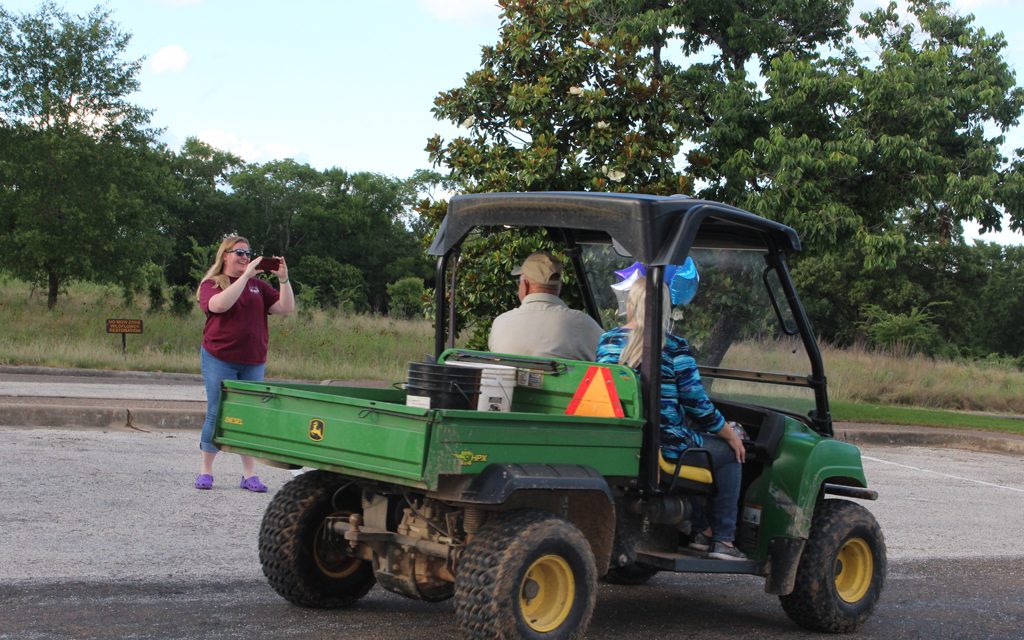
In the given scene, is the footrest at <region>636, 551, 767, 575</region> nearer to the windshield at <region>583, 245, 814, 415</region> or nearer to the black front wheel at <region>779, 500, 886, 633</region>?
the black front wheel at <region>779, 500, 886, 633</region>

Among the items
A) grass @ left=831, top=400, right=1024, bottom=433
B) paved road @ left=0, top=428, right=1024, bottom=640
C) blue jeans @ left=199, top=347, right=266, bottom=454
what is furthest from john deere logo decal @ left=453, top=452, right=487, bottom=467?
grass @ left=831, top=400, right=1024, bottom=433

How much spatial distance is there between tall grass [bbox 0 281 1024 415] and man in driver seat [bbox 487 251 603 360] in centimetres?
1579

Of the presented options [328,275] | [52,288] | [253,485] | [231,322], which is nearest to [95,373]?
[52,288]

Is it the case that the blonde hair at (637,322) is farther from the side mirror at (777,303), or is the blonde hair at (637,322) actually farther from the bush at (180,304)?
the bush at (180,304)

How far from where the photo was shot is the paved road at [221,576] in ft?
17.6

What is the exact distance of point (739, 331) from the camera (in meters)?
6.41

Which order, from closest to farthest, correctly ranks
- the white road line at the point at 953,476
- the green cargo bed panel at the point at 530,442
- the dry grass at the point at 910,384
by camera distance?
1. the green cargo bed panel at the point at 530,442
2. the white road line at the point at 953,476
3. the dry grass at the point at 910,384

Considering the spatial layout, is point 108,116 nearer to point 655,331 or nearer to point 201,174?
point 655,331

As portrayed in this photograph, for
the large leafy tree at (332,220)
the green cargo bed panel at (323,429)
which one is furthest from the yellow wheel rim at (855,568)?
the large leafy tree at (332,220)

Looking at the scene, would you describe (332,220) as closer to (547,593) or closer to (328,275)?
(328,275)

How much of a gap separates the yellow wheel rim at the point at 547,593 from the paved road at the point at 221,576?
67cm

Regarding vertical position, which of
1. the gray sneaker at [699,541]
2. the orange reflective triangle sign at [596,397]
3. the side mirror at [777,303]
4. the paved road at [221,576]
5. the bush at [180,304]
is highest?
the bush at [180,304]

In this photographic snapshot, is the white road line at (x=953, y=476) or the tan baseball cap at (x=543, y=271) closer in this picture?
the tan baseball cap at (x=543, y=271)

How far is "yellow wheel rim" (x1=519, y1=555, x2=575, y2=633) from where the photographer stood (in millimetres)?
4801
